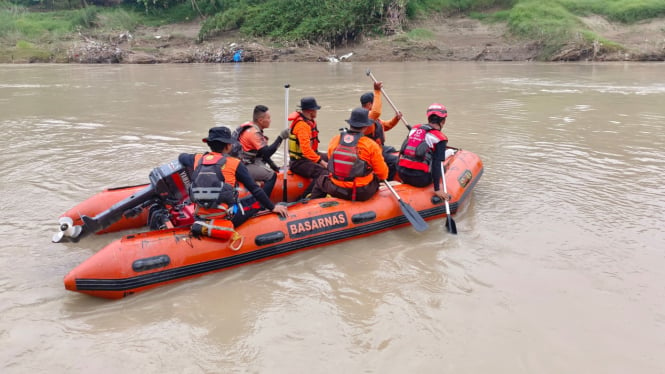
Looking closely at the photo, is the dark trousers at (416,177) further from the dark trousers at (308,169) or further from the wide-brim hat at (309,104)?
the wide-brim hat at (309,104)

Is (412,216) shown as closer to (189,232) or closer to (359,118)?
(359,118)

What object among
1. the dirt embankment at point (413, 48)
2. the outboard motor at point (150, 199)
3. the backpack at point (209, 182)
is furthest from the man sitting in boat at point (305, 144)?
the dirt embankment at point (413, 48)

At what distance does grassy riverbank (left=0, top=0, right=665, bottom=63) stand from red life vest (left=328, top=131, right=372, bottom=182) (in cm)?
2177

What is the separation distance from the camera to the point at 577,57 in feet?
76.7

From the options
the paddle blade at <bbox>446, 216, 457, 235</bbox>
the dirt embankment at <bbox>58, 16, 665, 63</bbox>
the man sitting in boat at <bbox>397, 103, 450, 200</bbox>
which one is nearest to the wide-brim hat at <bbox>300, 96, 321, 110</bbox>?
the man sitting in boat at <bbox>397, 103, 450, 200</bbox>

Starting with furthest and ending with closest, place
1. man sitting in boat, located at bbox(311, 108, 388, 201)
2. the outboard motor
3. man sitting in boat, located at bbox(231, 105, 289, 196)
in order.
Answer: man sitting in boat, located at bbox(231, 105, 289, 196), man sitting in boat, located at bbox(311, 108, 388, 201), the outboard motor

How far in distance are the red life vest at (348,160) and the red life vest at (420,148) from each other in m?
0.67

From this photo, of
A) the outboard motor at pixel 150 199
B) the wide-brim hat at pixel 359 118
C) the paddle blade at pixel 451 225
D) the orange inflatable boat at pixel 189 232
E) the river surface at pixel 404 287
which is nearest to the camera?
the river surface at pixel 404 287

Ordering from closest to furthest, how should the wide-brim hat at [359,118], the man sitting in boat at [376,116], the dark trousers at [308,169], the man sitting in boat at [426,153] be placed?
the wide-brim hat at [359,118]
the man sitting in boat at [426,153]
the dark trousers at [308,169]
the man sitting in boat at [376,116]

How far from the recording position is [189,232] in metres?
4.20

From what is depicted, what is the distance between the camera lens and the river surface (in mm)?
3252

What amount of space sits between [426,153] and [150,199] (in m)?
2.78

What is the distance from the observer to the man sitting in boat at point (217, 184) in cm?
392

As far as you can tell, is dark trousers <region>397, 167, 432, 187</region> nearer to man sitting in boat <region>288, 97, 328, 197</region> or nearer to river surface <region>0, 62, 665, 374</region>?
river surface <region>0, 62, 665, 374</region>
